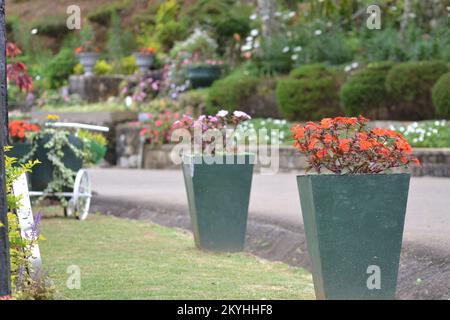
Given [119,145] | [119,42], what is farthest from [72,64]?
[119,145]

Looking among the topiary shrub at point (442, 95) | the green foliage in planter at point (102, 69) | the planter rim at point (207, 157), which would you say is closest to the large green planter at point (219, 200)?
the planter rim at point (207, 157)

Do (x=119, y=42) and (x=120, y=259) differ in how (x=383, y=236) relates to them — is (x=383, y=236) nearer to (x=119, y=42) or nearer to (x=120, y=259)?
(x=120, y=259)

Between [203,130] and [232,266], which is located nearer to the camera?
[232,266]

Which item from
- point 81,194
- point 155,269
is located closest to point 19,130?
point 81,194

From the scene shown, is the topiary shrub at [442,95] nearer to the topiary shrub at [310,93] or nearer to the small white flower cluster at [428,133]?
the small white flower cluster at [428,133]

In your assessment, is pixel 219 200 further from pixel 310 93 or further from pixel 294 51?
pixel 294 51

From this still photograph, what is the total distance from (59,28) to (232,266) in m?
30.5

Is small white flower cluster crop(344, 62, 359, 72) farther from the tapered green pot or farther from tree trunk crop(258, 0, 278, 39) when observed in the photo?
the tapered green pot

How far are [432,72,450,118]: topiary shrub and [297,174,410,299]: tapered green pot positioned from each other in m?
12.3

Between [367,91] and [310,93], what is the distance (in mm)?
1424

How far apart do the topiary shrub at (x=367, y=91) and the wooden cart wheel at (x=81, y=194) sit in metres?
8.56

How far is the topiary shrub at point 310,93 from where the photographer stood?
2117 centimetres

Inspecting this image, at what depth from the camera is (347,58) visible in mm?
23234

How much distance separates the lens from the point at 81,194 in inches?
480
